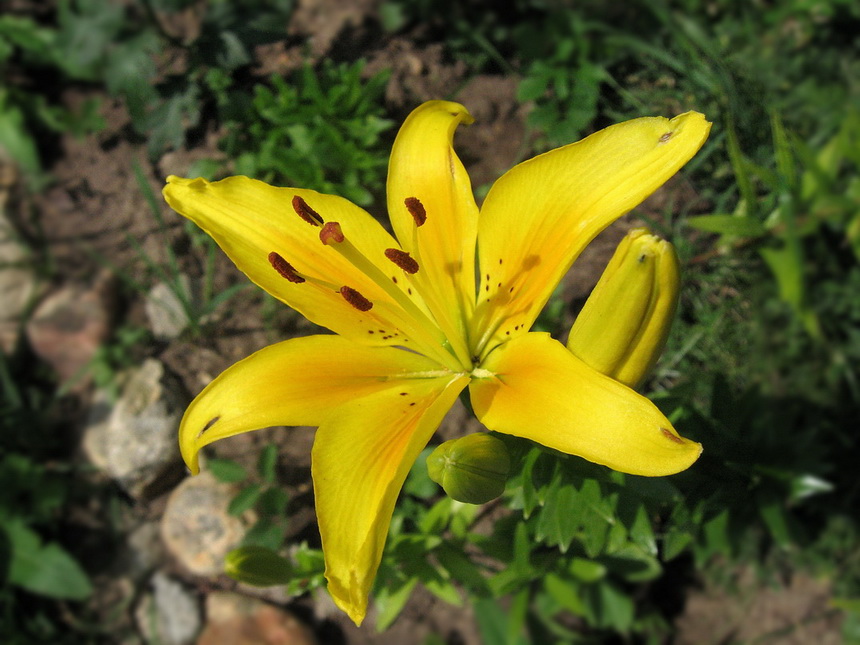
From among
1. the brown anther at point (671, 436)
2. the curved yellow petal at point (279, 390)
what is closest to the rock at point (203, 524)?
the curved yellow petal at point (279, 390)

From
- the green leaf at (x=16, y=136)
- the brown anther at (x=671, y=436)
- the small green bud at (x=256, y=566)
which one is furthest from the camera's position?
the green leaf at (x=16, y=136)

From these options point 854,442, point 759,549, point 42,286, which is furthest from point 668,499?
point 42,286

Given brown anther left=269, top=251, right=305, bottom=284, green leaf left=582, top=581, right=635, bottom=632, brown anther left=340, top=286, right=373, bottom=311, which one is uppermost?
brown anther left=269, top=251, right=305, bottom=284

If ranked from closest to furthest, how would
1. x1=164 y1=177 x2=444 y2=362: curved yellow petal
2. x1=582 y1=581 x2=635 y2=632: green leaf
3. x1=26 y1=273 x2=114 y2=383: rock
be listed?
x1=164 y1=177 x2=444 y2=362: curved yellow petal → x1=582 y1=581 x2=635 y2=632: green leaf → x1=26 y1=273 x2=114 y2=383: rock

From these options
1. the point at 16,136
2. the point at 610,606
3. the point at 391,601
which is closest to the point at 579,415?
the point at 391,601

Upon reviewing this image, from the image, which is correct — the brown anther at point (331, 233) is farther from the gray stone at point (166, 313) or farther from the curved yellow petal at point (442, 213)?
the gray stone at point (166, 313)

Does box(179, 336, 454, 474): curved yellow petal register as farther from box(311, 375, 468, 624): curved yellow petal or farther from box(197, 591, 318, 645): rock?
box(197, 591, 318, 645): rock

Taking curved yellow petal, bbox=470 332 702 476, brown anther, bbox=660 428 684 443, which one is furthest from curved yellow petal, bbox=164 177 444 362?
brown anther, bbox=660 428 684 443
